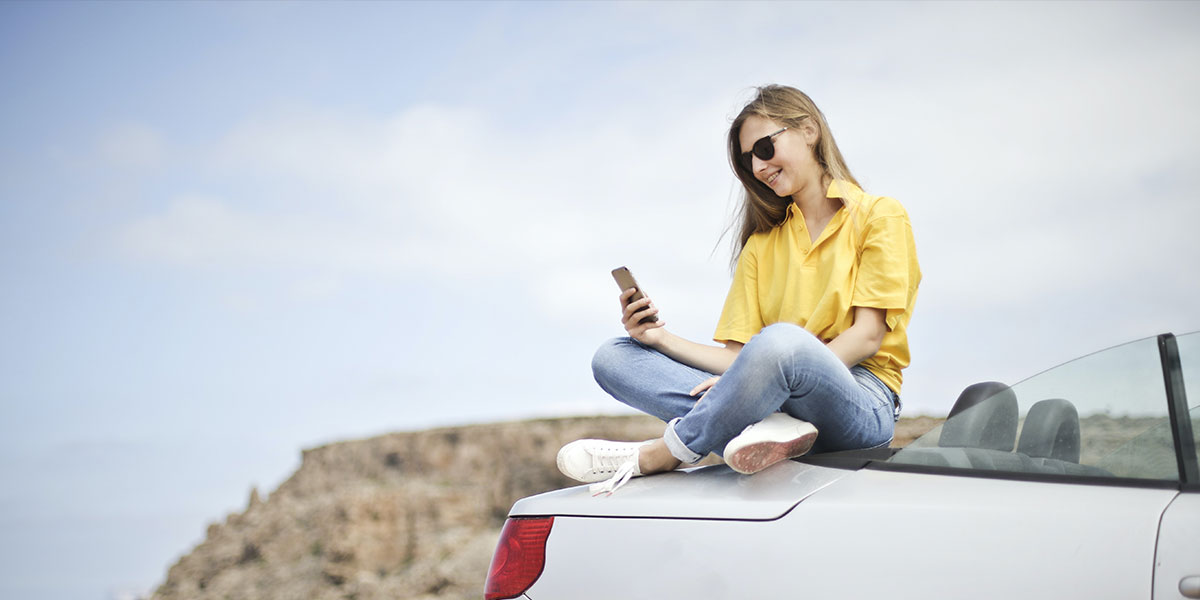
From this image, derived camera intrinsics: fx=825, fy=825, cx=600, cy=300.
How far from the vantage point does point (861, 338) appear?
2211 millimetres

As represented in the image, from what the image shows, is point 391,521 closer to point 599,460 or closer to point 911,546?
point 599,460

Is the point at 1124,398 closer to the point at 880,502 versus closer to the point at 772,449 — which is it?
the point at 880,502

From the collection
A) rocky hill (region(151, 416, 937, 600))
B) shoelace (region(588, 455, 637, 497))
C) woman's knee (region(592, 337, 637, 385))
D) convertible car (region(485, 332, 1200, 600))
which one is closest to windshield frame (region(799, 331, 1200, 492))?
convertible car (region(485, 332, 1200, 600))

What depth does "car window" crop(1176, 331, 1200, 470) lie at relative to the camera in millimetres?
1546

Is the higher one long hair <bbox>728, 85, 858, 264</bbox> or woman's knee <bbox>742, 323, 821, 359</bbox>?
long hair <bbox>728, 85, 858, 264</bbox>

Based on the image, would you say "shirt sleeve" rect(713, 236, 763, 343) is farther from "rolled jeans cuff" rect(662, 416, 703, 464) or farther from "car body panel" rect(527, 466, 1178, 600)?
"car body panel" rect(527, 466, 1178, 600)

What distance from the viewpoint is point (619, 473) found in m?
1.88

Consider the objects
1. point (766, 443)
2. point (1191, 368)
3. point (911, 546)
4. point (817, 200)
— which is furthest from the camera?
point (817, 200)

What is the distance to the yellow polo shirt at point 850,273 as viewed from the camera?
7.39 feet

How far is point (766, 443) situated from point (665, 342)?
2.32ft

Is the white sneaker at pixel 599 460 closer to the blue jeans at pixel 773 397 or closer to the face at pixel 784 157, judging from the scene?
the blue jeans at pixel 773 397

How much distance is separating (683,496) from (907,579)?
450 mm

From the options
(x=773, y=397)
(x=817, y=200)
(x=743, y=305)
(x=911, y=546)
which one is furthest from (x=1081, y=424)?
(x=743, y=305)

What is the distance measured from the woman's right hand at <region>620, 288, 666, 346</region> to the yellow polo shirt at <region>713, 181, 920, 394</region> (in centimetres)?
40
